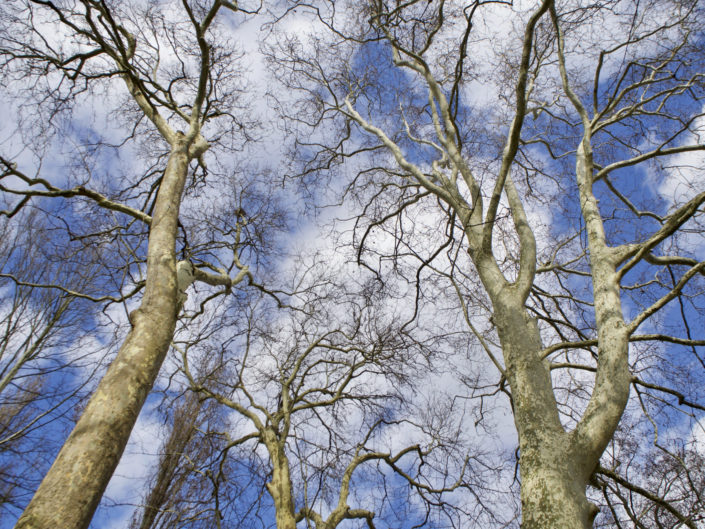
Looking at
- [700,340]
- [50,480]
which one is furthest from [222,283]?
[700,340]

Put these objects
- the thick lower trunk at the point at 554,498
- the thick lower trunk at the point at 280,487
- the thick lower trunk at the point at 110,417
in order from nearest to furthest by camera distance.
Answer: the thick lower trunk at the point at 110,417 < the thick lower trunk at the point at 554,498 < the thick lower trunk at the point at 280,487

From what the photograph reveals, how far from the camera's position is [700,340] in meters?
3.28

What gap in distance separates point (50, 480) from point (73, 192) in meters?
2.96

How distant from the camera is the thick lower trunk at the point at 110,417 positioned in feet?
6.14

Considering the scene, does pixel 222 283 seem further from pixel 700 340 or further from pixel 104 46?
pixel 700 340

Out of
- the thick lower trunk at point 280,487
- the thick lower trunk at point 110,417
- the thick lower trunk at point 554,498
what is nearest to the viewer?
the thick lower trunk at point 110,417

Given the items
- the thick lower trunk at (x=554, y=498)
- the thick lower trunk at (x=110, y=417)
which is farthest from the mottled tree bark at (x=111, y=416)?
the thick lower trunk at (x=554, y=498)

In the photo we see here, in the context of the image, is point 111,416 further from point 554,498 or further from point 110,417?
point 554,498

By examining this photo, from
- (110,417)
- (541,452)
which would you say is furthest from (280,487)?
(110,417)

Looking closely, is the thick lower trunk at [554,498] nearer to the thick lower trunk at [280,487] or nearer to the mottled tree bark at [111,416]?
the mottled tree bark at [111,416]

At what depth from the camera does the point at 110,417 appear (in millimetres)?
2260

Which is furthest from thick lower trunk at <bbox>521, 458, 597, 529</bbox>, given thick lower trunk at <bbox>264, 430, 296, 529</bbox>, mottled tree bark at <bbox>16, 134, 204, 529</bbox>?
thick lower trunk at <bbox>264, 430, 296, 529</bbox>

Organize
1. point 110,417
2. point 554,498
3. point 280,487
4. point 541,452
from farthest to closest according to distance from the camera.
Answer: point 280,487
point 541,452
point 554,498
point 110,417

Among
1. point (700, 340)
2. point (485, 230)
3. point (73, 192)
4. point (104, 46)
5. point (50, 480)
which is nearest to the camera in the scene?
point (50, 480)
